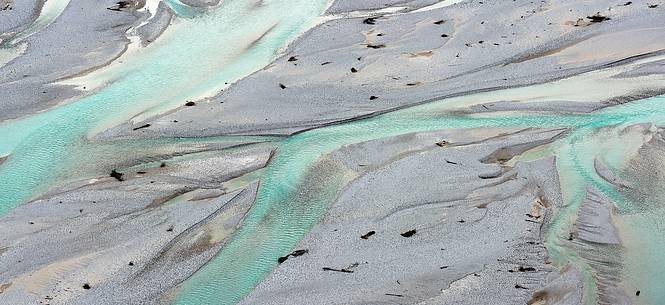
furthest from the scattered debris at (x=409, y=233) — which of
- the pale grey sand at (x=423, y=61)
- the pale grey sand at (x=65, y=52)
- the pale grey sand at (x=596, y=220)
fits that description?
the pale grey sand at (x=65, y=52)

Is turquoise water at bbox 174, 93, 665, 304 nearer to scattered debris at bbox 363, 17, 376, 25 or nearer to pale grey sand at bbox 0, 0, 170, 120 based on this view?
scattered debris at bbox 363, 17, 376, 25

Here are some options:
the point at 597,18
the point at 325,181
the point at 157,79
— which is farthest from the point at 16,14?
the point at 597,18

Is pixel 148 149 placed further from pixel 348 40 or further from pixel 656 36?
pixel 656 36

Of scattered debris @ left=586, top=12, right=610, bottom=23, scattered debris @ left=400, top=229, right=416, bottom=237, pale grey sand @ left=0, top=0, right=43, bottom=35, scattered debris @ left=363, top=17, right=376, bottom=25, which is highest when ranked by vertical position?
scattered debris @ left=586, top=12, right=610, bottom=23

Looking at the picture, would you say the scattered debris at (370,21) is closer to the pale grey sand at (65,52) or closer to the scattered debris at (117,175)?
the pale grey sand at (65,52)

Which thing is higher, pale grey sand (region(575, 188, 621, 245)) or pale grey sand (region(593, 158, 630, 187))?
pale grey sand (region(593, 158, 630, 187))

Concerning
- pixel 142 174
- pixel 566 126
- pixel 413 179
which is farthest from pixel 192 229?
pixel 566 126

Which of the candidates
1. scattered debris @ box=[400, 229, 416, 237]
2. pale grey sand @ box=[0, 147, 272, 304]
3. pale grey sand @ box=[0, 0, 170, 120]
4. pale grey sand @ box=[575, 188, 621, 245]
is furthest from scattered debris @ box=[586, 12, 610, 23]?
pale grey sand @ box=[0, 0, 170, 120]
